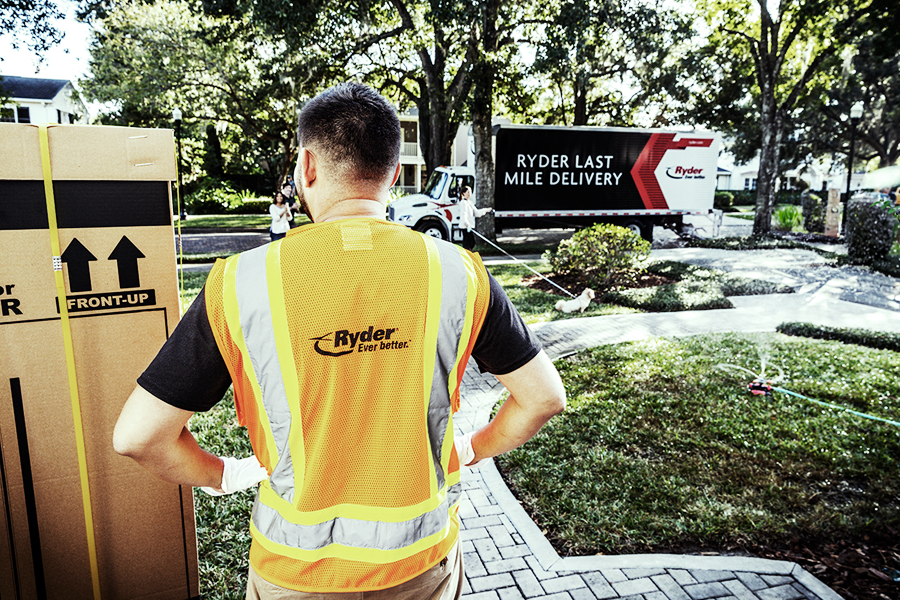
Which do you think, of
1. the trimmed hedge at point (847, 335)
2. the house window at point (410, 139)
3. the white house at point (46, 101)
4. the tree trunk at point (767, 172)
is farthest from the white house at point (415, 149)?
the trimmed hedge at point (847, 335)

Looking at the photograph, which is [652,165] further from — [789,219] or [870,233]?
[870,233]

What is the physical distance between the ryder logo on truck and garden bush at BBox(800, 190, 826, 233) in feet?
18.1

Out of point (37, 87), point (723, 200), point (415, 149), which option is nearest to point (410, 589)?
point (415, 149)

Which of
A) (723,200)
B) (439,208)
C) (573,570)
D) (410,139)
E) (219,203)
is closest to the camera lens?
(573,570)

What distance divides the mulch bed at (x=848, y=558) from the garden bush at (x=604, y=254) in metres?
7.75

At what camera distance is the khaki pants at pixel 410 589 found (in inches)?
51.6

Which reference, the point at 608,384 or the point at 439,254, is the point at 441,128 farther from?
the point at 439,254

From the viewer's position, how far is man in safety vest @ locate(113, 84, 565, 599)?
1.21 meters

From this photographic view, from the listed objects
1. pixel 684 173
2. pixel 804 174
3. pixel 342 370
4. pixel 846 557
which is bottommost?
pixel 846 557

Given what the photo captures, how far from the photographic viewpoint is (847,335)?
788cm

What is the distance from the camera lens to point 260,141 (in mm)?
35688

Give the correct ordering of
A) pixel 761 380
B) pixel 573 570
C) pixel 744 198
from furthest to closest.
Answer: pixel 744 198 → pixel 761 380 → pixel 573 570

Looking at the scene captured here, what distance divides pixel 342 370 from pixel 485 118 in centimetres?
1728

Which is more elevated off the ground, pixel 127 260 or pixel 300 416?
pixel 127 260
